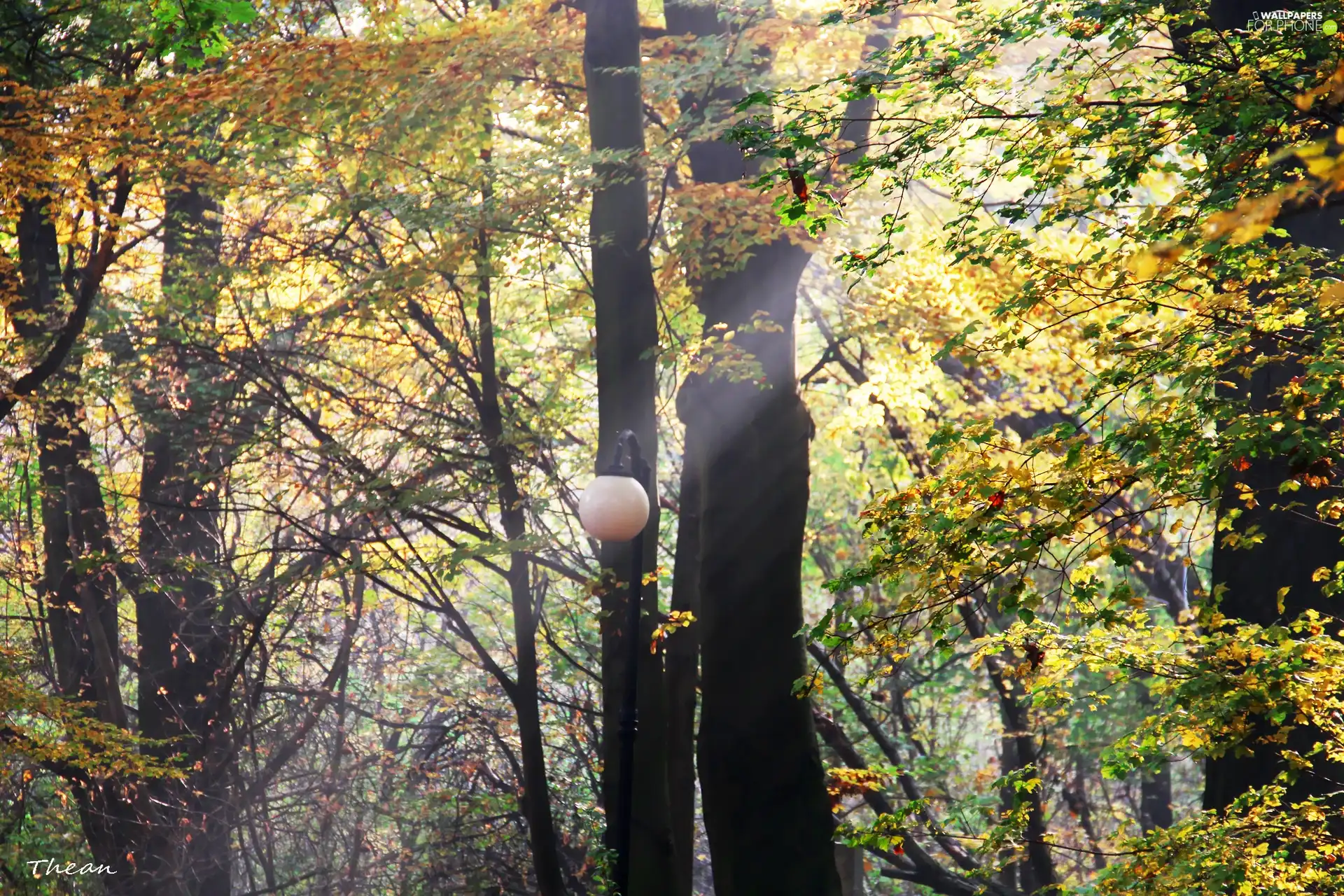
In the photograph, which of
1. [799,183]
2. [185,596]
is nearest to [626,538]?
[799,183]

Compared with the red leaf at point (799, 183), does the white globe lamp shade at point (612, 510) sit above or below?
below

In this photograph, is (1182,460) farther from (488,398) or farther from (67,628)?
(67,628)

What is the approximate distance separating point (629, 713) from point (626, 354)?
2.39m

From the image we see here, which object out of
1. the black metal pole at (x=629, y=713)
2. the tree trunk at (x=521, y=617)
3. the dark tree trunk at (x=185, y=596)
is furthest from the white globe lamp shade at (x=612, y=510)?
the dark tree trunk at (x=185, y=596)

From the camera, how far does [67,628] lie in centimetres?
1203

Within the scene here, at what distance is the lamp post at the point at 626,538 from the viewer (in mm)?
6465

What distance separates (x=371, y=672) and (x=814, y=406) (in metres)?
8.26

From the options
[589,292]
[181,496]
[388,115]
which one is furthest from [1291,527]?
[181,496]

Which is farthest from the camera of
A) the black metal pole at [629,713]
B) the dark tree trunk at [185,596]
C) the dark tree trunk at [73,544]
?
the dark tree trunk at [185,596]

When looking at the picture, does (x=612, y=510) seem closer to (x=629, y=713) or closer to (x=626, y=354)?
(x=629, y=713)

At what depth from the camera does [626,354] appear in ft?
25.8

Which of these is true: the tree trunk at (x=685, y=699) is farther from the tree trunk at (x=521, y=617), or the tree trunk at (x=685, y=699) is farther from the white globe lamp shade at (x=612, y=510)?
the white globe lamp shade at (x=612, y=510)

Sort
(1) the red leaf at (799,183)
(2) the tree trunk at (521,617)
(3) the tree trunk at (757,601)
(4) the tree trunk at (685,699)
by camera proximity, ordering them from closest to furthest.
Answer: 1. (1) the red leaf at (799,183)
2. (3) the tree trunk at (757,601)
3. (4) the tree trunk at (685,699)
4. (2) the tree trunk at (521,617)

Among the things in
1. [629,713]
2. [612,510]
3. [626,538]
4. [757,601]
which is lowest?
[629,713]
